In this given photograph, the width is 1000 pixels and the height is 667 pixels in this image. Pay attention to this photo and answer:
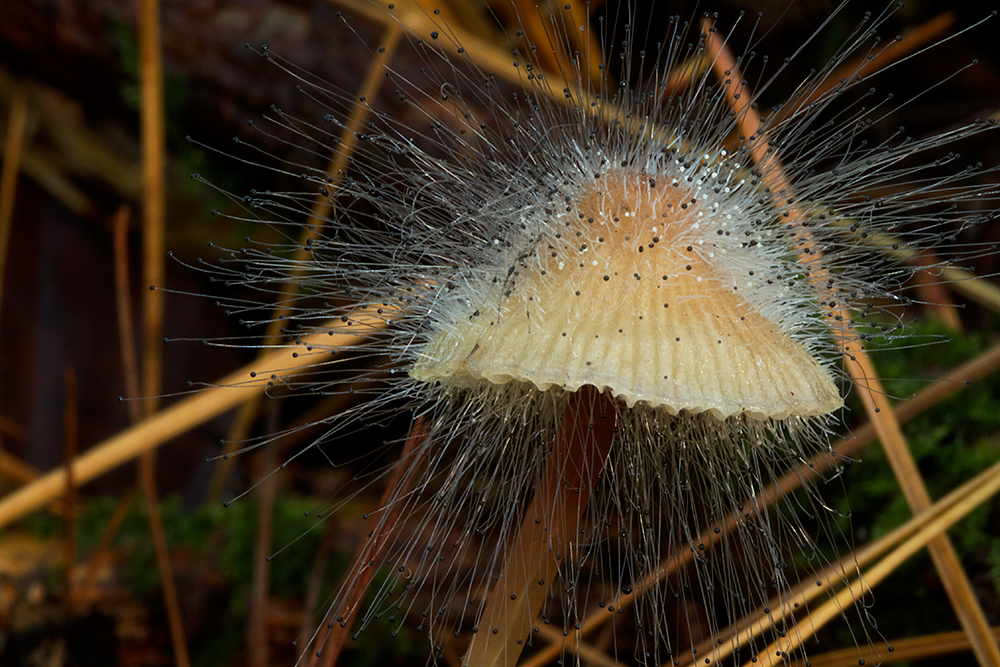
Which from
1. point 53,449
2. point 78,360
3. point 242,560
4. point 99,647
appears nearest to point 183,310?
point 78,360

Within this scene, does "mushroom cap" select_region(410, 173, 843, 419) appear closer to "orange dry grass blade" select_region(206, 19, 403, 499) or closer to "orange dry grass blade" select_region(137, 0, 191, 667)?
"orange dry grass blade" select_region(206, 19, 403, 499)

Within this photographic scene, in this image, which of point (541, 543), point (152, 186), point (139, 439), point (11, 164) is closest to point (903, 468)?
point (541, 543)

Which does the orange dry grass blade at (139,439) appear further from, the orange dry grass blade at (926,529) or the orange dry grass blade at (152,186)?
the orange dry grass blade at (926,529)

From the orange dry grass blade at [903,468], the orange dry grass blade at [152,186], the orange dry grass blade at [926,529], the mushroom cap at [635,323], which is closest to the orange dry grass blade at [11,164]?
the orange dry grass blade at [152,186]

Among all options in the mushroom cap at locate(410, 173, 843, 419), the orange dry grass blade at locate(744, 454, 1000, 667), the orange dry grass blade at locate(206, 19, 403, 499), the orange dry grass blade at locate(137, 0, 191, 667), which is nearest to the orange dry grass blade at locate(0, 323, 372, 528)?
the orange dry grass blade at locate(206, 19, 403, 499)

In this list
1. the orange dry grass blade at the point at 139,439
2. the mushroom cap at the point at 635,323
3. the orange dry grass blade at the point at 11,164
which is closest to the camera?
the mushroom cap at the point at 635,323

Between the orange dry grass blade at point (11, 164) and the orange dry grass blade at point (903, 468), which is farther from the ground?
the orange dry grass blade at point (11, 164)

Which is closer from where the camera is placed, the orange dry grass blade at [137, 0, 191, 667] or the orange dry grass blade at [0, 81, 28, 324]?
the orange dry grass blade at [137, 0, 191, 667]
